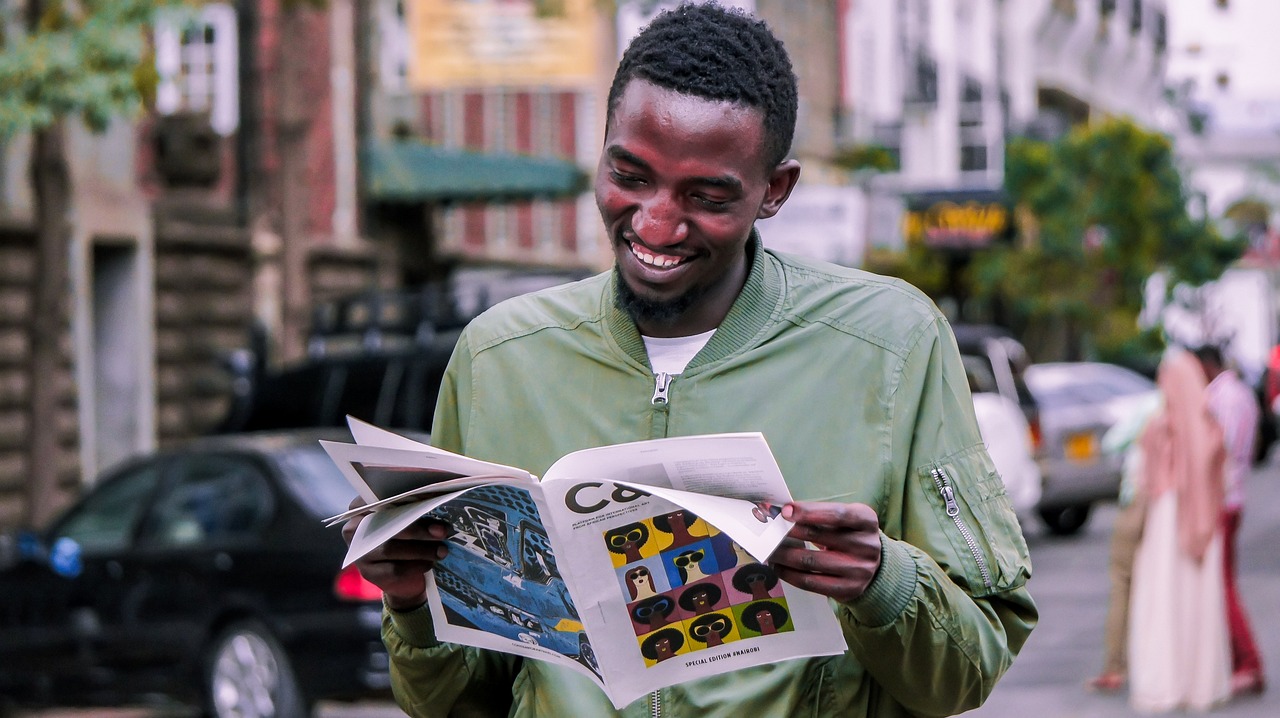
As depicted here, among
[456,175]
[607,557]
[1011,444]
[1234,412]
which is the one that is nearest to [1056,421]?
[1011,444]

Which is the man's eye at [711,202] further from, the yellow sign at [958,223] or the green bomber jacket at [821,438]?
the yellow sign at [958,223]

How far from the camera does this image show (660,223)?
2559 mm

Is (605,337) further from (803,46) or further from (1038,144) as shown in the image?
(803,46)

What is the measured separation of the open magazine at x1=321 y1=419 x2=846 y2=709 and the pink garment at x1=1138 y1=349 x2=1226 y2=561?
25.1ft

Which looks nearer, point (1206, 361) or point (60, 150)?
point (1206, 361)

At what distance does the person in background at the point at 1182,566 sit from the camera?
32.1 ft

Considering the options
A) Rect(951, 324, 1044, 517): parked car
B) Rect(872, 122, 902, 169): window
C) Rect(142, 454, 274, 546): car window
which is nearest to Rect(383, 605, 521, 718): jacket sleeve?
Rect(142, 454, 274, 546): car window

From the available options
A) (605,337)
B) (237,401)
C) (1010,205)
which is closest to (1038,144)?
(1010,205)

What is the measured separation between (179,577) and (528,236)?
2559cm

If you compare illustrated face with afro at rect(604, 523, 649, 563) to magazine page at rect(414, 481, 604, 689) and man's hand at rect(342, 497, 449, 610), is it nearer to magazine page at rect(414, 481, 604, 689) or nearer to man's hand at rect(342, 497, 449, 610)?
magazine page at rect(414, 481, 604, 689)

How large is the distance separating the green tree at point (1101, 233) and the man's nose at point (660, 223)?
32.7 m

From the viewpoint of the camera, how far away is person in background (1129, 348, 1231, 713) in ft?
32.1

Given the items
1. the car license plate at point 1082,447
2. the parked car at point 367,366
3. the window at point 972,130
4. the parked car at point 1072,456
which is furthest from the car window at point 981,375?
the window at point 972,130

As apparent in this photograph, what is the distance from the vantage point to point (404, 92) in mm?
26953
